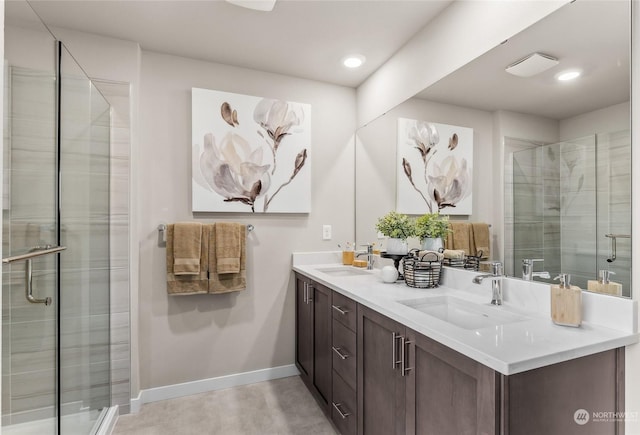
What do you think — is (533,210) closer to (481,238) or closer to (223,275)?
(481,238)

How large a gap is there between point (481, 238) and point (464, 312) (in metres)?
0.40

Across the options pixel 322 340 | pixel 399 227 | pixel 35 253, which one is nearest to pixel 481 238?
pixel 399 227

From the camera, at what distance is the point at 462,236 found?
1854 millimetres

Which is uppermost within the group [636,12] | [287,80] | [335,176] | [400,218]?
[287,80]

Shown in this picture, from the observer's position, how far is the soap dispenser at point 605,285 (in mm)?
1173

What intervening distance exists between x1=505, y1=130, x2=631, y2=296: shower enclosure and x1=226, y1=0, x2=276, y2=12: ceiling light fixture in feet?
4.59

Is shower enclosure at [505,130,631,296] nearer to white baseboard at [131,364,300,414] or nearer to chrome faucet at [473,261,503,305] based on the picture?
chrome faucet at [473,261,503,305]

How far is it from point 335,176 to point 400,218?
0.90 m

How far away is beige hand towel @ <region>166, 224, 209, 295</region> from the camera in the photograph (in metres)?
2.30

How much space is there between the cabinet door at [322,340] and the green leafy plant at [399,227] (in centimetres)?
55

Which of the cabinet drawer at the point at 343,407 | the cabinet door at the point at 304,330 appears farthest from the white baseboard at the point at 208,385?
the cabinet drawer at the point at 343,407

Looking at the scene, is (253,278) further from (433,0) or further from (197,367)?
(433,0)

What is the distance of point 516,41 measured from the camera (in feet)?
4.89

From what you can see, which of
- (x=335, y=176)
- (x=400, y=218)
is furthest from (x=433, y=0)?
(x=335, y=176)
